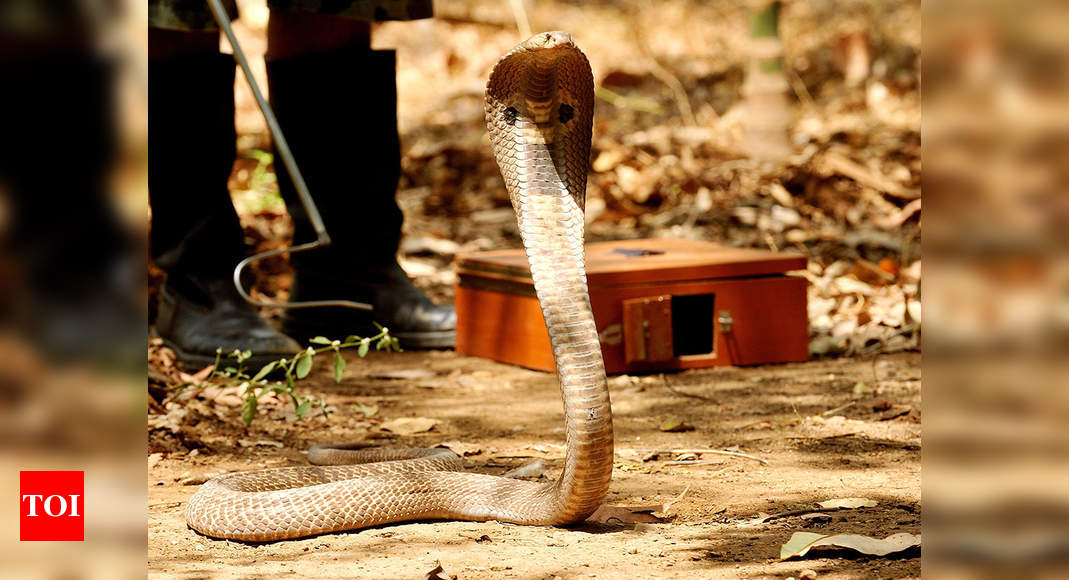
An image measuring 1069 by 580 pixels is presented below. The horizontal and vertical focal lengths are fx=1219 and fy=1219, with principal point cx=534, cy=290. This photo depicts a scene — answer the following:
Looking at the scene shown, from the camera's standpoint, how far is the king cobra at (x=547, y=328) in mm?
2328

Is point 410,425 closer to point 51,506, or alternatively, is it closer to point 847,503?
point 847,503

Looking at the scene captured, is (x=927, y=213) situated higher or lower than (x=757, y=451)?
higher

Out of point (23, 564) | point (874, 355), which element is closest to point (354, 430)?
point (874, 355)

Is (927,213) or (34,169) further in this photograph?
(927,213)

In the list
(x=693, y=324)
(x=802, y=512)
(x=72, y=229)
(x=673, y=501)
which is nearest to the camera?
(x=72, y=229)

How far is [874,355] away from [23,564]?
3.53m

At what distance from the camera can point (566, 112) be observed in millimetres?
2412

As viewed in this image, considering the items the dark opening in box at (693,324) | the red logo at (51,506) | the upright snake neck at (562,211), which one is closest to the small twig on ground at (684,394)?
the dark opening in box at (693,324)

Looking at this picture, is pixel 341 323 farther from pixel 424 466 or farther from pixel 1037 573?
pixel 1037 573

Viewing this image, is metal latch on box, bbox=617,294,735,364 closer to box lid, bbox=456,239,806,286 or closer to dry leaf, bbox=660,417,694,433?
box lid, bbox=456,239,806,286

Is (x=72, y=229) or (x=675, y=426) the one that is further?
(x=675, y=426)

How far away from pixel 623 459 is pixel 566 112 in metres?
1.13

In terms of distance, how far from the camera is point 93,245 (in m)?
1.19

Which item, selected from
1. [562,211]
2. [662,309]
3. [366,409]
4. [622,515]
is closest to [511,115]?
[562,211]
